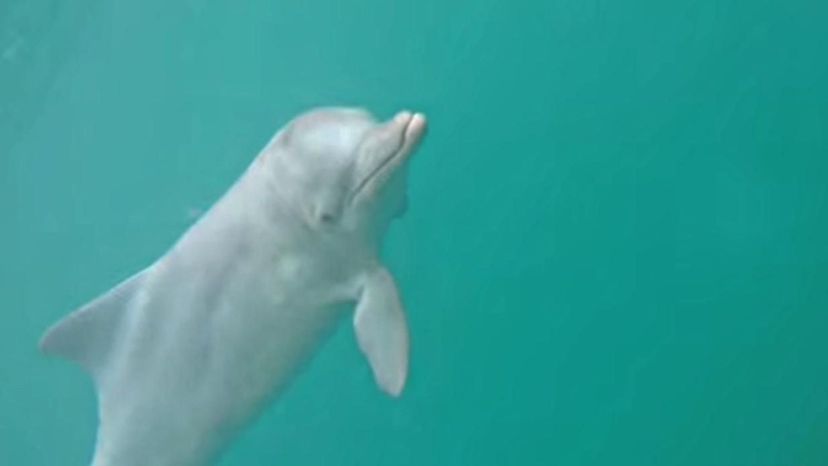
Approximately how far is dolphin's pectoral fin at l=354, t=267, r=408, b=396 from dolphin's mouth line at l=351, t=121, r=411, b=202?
0.38 meters

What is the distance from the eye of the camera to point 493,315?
7734 mm

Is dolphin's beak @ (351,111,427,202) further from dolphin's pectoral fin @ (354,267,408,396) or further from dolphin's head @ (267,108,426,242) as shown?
dolphin's pectoral fin @ (354,267,408,396)


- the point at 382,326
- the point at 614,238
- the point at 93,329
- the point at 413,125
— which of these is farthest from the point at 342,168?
the point at 614,238

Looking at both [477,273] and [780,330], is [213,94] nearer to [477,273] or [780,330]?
[477,273]

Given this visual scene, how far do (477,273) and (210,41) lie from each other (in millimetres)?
2472

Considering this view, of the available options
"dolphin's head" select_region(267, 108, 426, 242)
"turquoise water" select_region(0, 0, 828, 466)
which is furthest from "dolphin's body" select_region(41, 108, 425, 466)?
"turquoise water" select_region(0, 0, 828, 466)

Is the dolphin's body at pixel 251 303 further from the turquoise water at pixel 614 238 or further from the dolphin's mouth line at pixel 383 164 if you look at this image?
the turquoise water at pixel 614 238

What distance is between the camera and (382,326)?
15.7 feet

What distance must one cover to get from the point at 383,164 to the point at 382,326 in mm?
661

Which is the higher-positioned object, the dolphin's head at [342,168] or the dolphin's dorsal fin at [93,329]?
the dolphin's head at [342,168]

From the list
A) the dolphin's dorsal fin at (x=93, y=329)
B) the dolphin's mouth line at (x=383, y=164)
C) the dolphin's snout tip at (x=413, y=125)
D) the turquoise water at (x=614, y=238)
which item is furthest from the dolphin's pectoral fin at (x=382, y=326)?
the turquoise water at (x=614, y=238)

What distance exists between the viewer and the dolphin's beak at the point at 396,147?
435 cm

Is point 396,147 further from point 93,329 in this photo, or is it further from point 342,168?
point 93,329

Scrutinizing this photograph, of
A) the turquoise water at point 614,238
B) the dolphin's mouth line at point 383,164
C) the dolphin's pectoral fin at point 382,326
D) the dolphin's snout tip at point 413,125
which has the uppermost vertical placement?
the turquoise water at point 614,238
